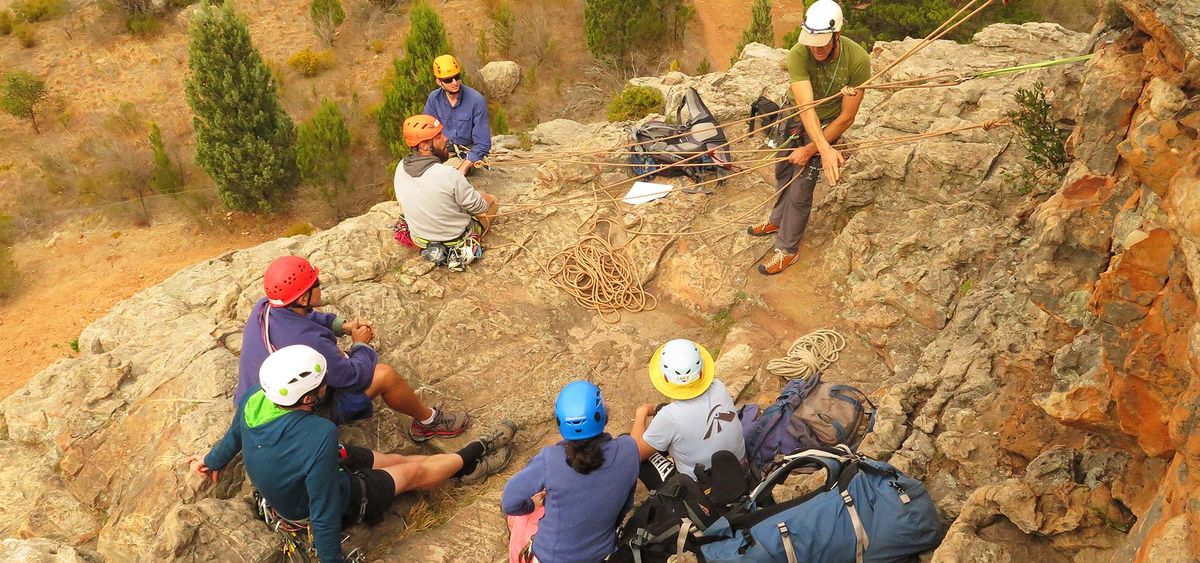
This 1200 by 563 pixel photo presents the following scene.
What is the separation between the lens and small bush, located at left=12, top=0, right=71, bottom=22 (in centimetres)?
2000

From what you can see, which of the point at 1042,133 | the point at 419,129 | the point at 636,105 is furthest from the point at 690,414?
the point at 636,105

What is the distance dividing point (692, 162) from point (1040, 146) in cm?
330

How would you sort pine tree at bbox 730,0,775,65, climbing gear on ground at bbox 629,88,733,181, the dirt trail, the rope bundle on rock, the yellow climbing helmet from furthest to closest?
pine tree at bbox 730,0,775,65 → the dirt trail → climbing gear on ground at bbox 629,88,733,181 → the yellow climbing helmet → the rope bundle on rock

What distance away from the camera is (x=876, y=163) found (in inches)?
281

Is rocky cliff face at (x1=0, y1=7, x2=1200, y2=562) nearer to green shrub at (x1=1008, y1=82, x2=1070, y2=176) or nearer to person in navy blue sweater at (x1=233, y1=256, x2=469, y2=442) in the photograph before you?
green shrub at (x1=1008, y1=82, x2=1070, y2=176)

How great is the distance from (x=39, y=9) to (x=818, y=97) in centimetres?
2272

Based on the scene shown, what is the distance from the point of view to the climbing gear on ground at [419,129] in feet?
21.0

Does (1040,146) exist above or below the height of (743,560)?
above

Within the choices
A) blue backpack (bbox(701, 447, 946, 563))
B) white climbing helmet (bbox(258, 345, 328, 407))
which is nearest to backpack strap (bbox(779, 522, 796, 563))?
blue backpack (bbox(701, 447, 946, 563))

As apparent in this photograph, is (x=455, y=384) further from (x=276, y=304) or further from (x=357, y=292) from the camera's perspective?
(x=276, y=304)

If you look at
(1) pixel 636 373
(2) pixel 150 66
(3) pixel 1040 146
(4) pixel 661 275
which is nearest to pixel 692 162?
(4) pixel 661 275

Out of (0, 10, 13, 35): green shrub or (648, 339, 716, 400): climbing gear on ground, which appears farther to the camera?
(0, 10, 13, 35): green shrub

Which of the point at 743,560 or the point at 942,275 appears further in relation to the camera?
the point at 942,275

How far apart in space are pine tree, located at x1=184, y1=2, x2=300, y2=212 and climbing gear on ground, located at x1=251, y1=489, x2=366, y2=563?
34.9ft
